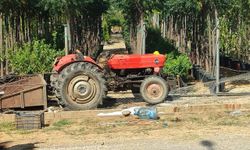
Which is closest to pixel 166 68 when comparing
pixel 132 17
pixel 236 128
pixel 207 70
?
pixel 207 70

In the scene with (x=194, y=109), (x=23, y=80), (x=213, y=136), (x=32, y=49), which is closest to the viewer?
(x=213, y=136)

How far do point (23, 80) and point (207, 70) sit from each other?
25.5 feet

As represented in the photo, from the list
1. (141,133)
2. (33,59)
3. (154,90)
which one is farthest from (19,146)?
(33,59)

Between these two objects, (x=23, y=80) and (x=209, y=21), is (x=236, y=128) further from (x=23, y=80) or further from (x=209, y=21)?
(x=209, y=21)

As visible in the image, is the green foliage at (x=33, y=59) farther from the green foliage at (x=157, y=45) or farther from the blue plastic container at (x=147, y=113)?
the blue plastic container at (x=147, y=113)

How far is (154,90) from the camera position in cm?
1377

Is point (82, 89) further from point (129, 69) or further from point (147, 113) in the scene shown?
point (147, 113)

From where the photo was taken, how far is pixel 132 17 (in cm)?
2123

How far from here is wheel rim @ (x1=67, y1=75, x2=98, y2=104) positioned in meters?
13.1

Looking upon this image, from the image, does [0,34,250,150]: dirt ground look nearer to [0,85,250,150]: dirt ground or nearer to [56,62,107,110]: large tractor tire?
[0,85,250,150]: dirt ground

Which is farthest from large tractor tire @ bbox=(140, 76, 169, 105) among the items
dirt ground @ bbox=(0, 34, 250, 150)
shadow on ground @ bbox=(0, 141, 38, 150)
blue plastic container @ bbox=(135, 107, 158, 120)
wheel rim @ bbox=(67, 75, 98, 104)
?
shadow on ground @ bbox=(0, 141, 38, 150)

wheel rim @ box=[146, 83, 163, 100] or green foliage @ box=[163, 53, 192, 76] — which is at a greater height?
green foliage @ box=[163, 53, 192, 76]

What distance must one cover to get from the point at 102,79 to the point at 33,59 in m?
4.67

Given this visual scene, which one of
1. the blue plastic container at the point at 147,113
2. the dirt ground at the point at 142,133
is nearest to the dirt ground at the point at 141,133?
the dirt ground at the point at 142,133
